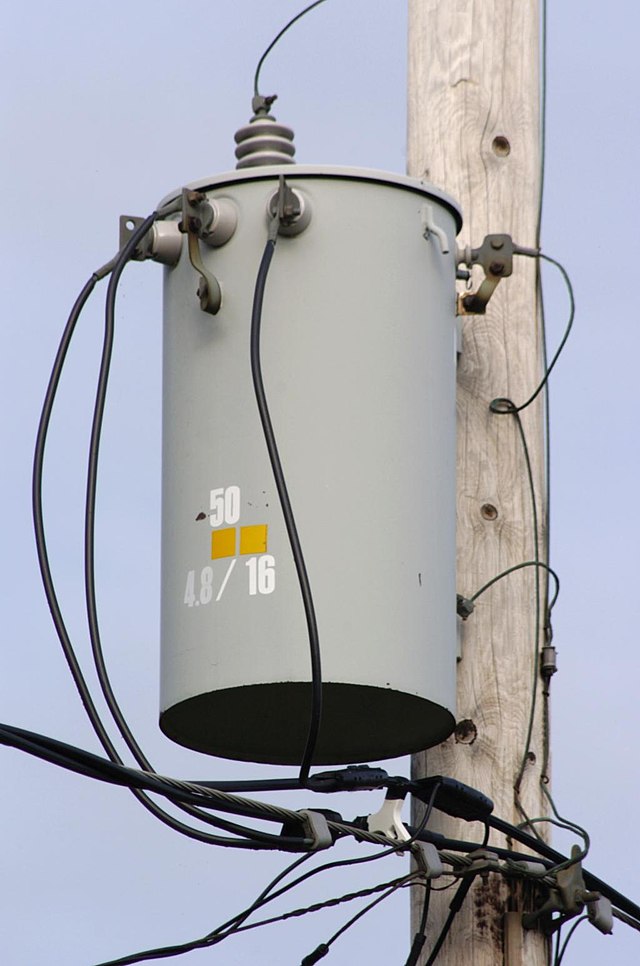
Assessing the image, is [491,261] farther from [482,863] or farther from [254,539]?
[482,863]

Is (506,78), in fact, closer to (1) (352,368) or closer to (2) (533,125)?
(2) (533,125)

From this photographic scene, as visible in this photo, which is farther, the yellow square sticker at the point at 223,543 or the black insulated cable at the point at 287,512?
the yellow square sticker at the point at 223,543

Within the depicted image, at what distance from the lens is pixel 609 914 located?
6086 mm

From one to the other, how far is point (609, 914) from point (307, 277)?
174 cm

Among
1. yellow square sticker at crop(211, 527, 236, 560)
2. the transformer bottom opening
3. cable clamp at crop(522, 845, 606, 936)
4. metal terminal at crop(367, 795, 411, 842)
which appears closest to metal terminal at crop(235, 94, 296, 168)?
yellow square sticker at crop(211, 527, 236, 560)

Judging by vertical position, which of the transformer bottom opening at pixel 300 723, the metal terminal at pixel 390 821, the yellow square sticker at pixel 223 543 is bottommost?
the metal terminal at pixel 390 821

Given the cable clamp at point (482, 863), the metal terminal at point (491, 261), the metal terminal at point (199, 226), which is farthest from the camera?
the metal terminal at point (491, 261)

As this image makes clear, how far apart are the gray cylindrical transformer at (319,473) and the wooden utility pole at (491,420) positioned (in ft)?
0.88

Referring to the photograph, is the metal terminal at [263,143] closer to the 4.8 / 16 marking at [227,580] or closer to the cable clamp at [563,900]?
the 4.8 / 16 marking at [227,580]

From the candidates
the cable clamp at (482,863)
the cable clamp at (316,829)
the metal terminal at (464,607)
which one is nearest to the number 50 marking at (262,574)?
the cable clamp at (316,829)

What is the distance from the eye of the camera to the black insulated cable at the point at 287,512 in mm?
5355

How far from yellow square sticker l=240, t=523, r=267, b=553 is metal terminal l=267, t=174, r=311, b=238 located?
28.1 inches

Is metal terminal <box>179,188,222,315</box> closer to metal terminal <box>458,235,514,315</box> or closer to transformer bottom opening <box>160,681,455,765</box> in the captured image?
metal terminal <box>458,235,514,315</box>

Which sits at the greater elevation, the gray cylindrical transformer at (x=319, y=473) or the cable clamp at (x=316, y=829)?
the gray cylindrical transformer at (x=319, y=473)
